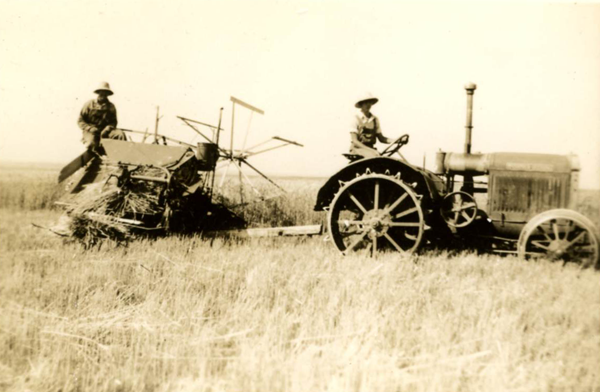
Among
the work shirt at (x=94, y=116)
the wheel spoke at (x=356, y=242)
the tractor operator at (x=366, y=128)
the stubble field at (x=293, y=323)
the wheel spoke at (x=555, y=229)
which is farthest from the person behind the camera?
the work shirt at (x=94, y=116)

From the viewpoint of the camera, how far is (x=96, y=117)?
6.23 meters

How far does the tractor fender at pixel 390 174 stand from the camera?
4586 mm

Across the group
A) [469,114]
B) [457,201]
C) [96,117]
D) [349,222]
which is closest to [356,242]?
[349,222]

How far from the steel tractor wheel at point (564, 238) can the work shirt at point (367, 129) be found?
216cm

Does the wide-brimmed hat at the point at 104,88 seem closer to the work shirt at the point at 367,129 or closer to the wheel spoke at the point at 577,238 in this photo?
the work shirt at the point at 367,129

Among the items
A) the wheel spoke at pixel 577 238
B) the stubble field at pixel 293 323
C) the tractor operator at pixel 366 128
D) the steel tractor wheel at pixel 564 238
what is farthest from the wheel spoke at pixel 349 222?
the wheel spoke at pixel 577 238

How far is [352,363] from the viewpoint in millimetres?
2320

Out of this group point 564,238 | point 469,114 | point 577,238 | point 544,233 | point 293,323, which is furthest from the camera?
point 469,114

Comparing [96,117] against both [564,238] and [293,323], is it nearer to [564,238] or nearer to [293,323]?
[293,323]

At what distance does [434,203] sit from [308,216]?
3134 mm

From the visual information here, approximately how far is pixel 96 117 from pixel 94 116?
0.03 meters

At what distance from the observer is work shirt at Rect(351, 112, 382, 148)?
5148 mm

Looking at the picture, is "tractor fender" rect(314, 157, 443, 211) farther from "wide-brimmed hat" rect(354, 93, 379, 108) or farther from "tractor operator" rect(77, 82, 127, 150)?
"tractor operator" rect(77, 82, 127, 150)

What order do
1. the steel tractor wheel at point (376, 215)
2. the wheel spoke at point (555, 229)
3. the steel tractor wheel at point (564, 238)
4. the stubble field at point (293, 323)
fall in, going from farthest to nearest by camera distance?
the steel tractor wheel at point (376, 215) < the wheel spoke at point (555, 229) < the steel tractor wheel at point (564, 238) < the stubble field at point (293, 323)
